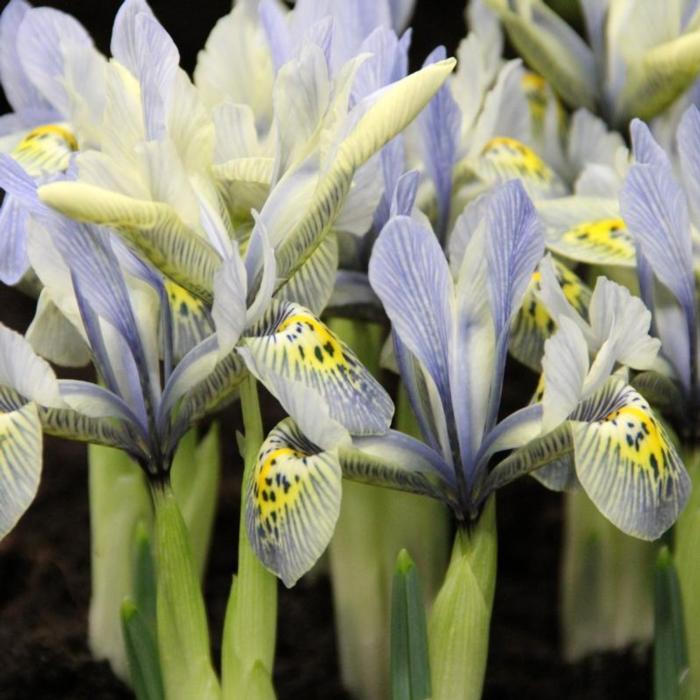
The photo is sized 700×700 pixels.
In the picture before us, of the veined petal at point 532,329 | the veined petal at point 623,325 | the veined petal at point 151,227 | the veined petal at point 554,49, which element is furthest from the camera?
the veined petal at point 554,49

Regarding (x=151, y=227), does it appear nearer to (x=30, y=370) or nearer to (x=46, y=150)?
(x=30, y=370)

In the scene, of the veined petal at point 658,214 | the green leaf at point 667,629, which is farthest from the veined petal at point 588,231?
the green leaf at point 667,629

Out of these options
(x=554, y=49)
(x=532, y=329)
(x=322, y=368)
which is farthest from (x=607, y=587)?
(x=554, y=49)

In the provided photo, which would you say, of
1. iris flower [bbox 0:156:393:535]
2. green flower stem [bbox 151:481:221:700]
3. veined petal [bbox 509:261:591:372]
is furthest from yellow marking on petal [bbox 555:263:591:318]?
green flower stem [bbox 151:481:221:700]

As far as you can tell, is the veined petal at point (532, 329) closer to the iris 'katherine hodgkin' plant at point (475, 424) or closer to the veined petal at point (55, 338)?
the iris 'katherine hodgkin' plant at point (475, 424)

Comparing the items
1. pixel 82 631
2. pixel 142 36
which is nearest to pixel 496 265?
pixel 142 36

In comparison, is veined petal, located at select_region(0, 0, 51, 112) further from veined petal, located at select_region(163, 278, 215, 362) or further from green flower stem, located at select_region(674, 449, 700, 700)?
green flower stem, located at select_region(674, 449, 700, 700)
